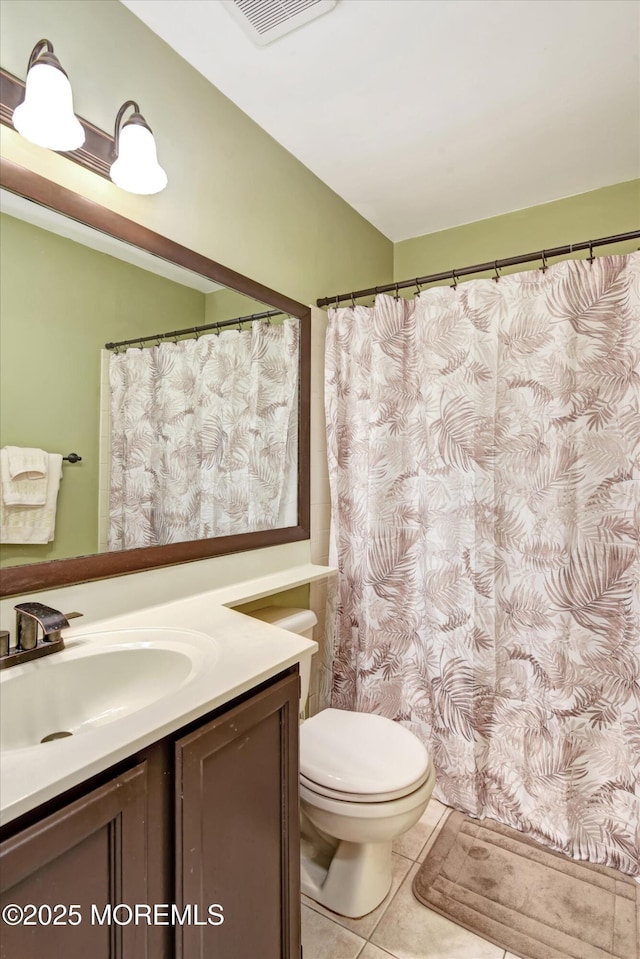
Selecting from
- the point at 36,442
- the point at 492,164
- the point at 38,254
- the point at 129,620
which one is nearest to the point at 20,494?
the point at 36,442

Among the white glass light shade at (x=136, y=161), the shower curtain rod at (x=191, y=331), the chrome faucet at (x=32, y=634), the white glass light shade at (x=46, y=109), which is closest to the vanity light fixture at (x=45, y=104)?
the white glass light shade at (x=46, y=109)

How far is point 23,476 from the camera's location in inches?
42.4

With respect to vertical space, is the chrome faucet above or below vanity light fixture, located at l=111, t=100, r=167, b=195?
below

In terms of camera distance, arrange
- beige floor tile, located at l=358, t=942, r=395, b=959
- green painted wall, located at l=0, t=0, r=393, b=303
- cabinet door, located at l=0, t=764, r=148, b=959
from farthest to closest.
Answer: beige floor tile, located at l=358, t=942, r=395, b=959, green painted wall, located at l=0, t=0, r=393, b=303, cabinet door, located at l=0, t=764, r=148, b=959

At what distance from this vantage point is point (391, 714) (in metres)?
1.96

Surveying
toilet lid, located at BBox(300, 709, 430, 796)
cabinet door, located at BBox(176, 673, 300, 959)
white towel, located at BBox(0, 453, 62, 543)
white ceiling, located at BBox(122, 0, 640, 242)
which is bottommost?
toilet lid, located at BBox(300, 709, 430, 796)

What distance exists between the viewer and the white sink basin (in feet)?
2.97

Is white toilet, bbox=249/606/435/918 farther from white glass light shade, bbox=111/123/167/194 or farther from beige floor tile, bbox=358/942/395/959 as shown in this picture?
→ white glass light shade, bbox=111/123/167/194

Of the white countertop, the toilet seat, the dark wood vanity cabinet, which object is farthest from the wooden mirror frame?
the toilet seat

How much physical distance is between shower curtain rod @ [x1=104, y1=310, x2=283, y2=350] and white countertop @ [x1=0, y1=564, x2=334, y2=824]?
2.32ft

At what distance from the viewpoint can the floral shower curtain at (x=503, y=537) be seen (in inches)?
62.9

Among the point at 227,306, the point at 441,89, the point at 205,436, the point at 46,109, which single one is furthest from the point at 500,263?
the point at 46,109

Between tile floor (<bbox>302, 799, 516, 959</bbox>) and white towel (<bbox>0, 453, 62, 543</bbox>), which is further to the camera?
tile floor (<bbox>302, 799, 516, 959</bbox>)

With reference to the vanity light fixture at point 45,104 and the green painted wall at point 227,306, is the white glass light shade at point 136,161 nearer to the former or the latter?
the vanity light fixture at point 45,104
